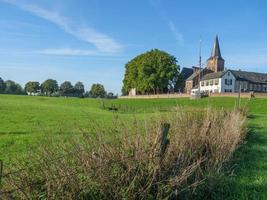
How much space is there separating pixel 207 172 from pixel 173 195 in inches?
61.8

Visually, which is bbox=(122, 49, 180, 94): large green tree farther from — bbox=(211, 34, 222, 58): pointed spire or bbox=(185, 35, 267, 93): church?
bbox=(211, 34, 222, 58): pointed spire

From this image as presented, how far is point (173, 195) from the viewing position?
6.02m

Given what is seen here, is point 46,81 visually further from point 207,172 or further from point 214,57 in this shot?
point 207,172

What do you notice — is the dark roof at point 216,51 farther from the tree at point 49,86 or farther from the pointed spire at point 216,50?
the tree at point 49,86

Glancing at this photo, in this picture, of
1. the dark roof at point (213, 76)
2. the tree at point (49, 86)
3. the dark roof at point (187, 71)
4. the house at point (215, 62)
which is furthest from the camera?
the tree at point (49, 86)

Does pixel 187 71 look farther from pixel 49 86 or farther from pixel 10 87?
pixel 10 87

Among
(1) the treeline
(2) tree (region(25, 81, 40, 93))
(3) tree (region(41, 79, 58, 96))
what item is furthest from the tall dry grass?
(2) tree (region(25, 81, 40, 93))

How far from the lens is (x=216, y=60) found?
12344 cm

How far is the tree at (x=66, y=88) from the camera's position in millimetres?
157875

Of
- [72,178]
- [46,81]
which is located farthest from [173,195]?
[46,81]

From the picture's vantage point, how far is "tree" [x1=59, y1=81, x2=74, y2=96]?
158 m

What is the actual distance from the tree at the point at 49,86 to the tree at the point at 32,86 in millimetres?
2282

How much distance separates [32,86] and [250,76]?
310ft

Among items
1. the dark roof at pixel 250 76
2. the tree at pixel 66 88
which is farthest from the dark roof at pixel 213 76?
the tree at pixel 66 88
